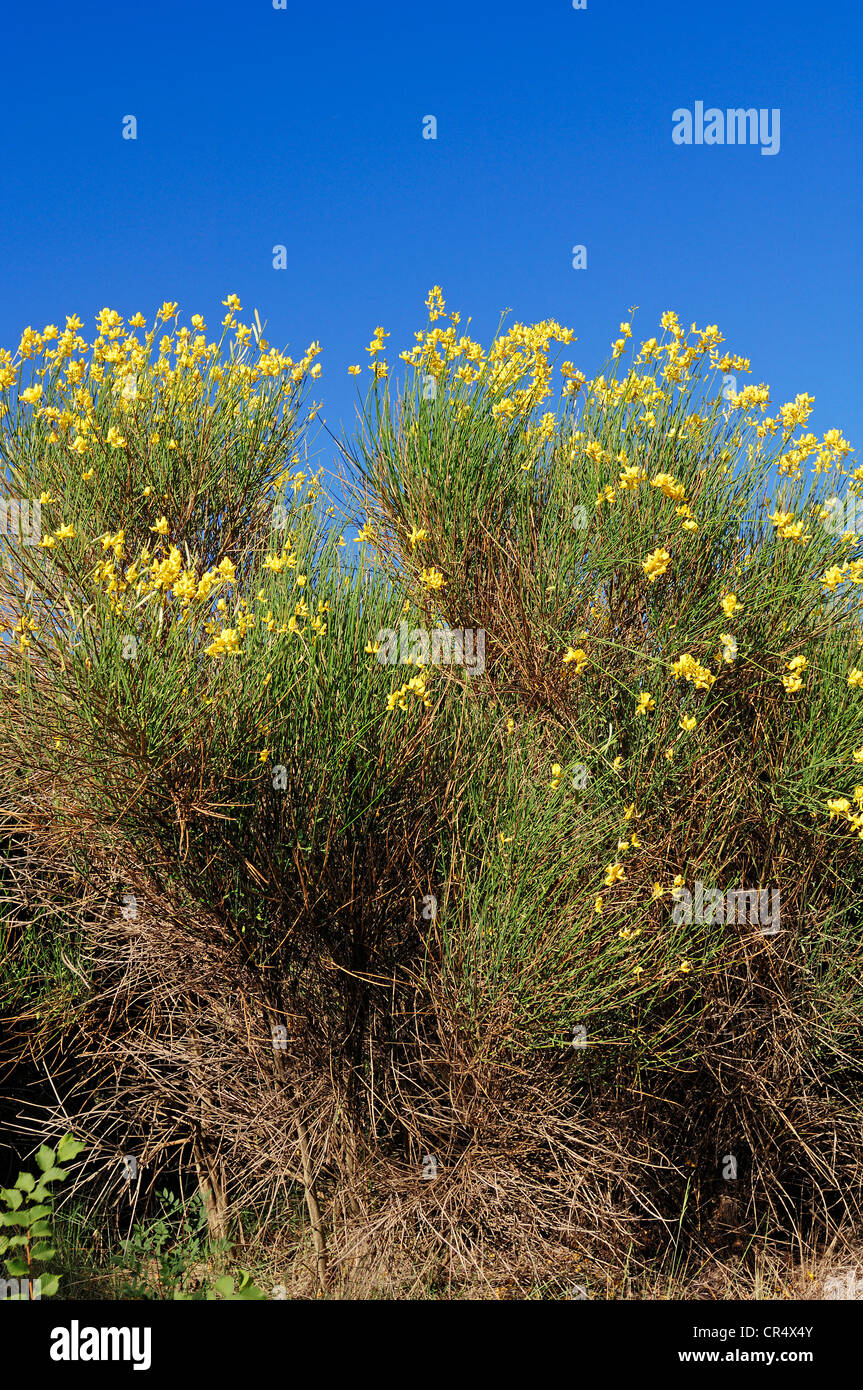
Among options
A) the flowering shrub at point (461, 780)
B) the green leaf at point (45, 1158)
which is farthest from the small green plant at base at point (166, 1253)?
the green leaf at point (45, 1158)

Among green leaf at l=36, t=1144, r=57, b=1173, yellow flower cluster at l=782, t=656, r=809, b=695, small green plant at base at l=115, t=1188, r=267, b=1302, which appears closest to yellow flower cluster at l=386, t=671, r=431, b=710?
yellow flower cluster at l=782, t=656, r=809, b=695

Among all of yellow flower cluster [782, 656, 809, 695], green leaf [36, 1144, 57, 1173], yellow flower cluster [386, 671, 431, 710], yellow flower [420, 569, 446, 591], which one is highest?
yellow flower [420, 569, 446, 591]

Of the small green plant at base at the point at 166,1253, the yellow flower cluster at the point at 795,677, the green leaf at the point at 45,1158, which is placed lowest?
the small green plant at base at the point at 166,1253

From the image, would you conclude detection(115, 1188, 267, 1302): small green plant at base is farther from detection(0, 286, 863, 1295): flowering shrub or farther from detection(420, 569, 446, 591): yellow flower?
detection(420, 569, 446, 591): yellow flower

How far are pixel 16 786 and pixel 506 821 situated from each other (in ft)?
6.73

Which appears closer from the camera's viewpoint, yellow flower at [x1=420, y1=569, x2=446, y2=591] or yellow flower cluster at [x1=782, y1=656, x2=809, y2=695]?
yellow flower cluster at [x1=782, y1=656, x2=809, y2=695]

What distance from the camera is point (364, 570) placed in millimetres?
4035

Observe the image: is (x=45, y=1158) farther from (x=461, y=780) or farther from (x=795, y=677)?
(x=795, y=677)

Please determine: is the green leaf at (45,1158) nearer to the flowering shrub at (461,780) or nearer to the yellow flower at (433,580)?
the flowering shrub at (461,780)

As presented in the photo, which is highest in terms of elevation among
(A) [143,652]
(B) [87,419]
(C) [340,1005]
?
(B) [87,419]

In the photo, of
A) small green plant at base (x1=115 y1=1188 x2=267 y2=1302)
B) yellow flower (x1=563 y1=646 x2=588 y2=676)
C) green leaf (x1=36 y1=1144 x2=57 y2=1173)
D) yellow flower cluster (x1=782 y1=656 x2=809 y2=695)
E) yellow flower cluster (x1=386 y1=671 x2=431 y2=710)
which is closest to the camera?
green leaf (x1=36 y1=1144 x2=57 y2=1173)

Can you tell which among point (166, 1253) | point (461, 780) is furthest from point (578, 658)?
point (166, 1253)
